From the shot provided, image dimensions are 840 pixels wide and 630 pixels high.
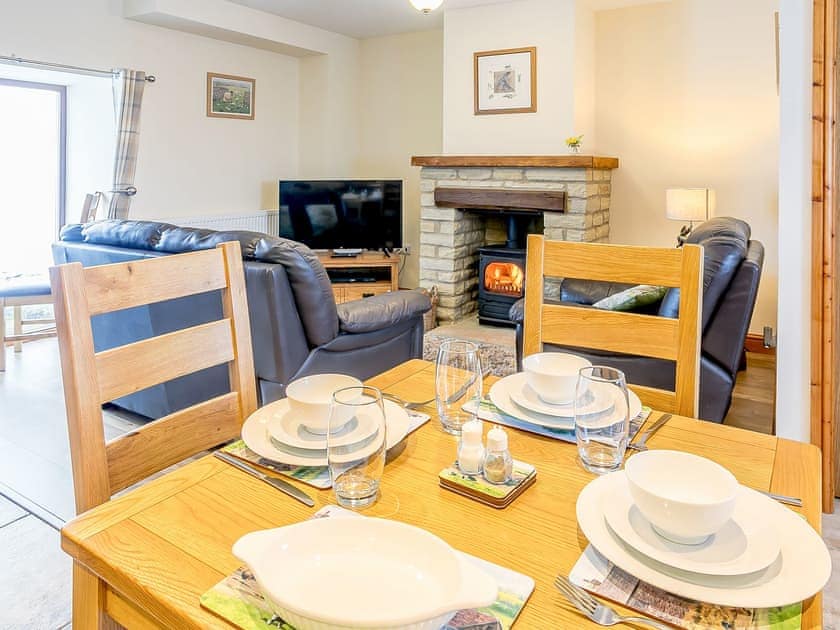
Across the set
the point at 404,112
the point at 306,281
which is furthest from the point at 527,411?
the point at 404,112

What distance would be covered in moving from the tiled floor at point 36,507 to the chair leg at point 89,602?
1003mm

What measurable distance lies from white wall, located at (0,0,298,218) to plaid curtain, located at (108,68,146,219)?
215 millimetres

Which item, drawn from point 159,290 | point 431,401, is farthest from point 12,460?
point 431,401

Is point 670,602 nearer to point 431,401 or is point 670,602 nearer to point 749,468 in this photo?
point 749,468

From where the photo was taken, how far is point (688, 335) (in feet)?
4.37

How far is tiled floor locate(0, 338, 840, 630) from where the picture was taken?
1.71 metres

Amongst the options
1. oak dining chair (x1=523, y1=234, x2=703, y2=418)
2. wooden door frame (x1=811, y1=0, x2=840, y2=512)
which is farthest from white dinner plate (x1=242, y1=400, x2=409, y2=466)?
wooden door frame (x1=811, y1=0, x2=840, y2=512)

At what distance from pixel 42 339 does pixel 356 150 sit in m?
3.45

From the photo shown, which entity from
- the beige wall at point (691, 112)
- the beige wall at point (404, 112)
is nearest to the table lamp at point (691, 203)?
the beige wall at point (691, 112)

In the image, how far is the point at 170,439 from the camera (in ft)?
3.84

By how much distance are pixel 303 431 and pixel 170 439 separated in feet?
1.04

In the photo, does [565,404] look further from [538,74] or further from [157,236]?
[538,74]

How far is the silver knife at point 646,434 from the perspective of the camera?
1.06 m

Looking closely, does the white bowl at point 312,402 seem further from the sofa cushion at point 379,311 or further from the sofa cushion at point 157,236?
the sofa cushion at point 379,311
